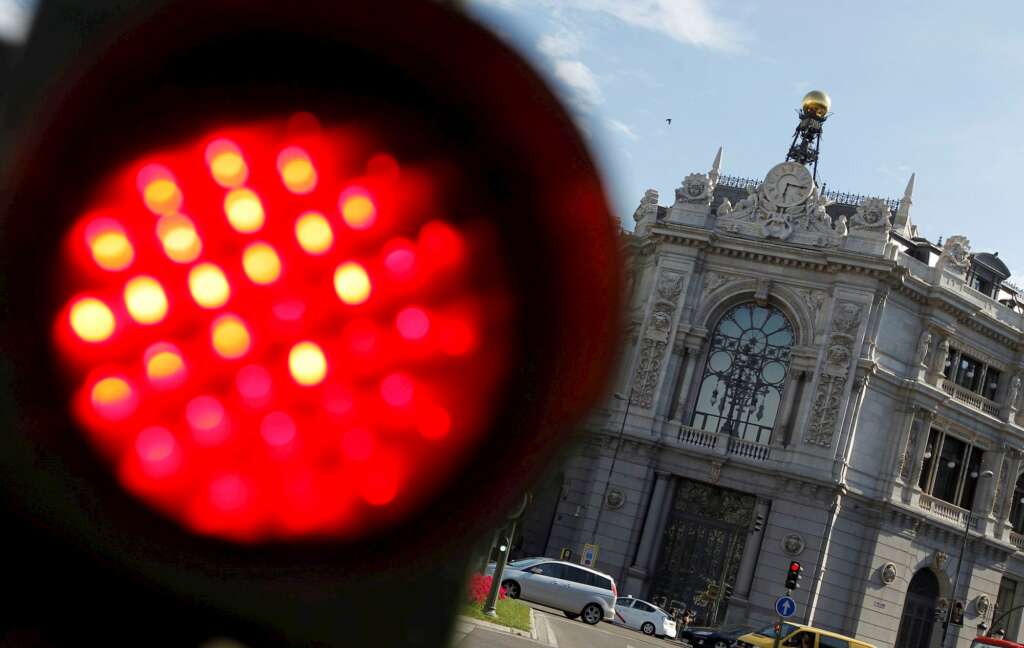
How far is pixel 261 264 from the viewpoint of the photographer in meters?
0.83

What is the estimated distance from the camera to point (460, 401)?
0.88m

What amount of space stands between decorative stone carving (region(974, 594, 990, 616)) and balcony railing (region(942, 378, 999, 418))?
6.68 m

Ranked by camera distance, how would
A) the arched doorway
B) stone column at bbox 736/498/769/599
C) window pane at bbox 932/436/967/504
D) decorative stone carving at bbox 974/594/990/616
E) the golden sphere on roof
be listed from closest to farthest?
stone column at bbox 736/498/769/599 < the arched doorway < window pane at bbox 932/436/967/504 < decorative stone carving at bbox 974/594/990/616 < the golden sphere on roof

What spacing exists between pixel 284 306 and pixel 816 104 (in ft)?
166

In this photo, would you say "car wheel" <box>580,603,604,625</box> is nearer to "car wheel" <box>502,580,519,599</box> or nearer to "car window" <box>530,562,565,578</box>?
"car window" <box>530,562,565,578</box>

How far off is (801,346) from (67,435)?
1545 inches

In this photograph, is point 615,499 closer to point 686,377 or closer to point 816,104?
point 686,377

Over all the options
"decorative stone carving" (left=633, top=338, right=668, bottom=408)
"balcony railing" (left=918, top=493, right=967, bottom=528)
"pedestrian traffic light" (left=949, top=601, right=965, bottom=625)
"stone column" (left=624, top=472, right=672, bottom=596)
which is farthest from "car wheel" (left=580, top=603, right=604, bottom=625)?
"balcony railing" (left=918, top=493, right=967, bottom=528)

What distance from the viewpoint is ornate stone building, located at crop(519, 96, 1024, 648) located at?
1485 inches

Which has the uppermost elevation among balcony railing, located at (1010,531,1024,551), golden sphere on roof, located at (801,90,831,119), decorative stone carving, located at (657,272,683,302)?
golden sphere on roof, located at (801,90,831,119)

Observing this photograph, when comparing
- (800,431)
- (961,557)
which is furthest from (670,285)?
(961,557)

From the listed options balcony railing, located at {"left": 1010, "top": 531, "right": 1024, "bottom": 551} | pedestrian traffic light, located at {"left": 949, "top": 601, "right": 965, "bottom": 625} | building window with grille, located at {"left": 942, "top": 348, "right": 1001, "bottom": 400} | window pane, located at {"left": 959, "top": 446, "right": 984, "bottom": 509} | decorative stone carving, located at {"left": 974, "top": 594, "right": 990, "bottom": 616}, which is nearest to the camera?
pedestrian traffic light, located at {"left": 949, "top": 601, "right": 965, "bottom": 625}

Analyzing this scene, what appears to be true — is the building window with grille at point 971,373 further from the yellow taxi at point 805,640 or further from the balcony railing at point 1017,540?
the yellow taxi at point 805,640

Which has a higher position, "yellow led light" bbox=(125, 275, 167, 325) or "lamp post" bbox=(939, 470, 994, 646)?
"lamp post" bbox=(939, 470, 994, 646)
